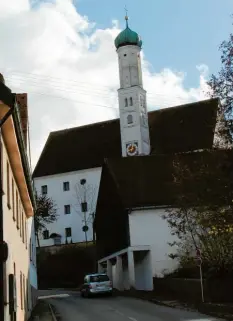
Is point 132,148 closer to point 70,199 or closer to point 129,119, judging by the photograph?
point 129,119

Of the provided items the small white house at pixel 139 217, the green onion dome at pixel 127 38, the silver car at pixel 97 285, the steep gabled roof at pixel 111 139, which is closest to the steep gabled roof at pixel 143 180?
the small white house at pixel 139 217

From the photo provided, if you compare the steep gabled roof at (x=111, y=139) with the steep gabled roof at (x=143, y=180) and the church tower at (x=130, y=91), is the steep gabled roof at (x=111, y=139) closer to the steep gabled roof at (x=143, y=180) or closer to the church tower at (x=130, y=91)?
the church tower at (x=130, y=91)

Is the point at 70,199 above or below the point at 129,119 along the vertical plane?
below

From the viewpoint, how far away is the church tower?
74.5 meters

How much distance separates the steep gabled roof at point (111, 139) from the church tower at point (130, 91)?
6.40 ft

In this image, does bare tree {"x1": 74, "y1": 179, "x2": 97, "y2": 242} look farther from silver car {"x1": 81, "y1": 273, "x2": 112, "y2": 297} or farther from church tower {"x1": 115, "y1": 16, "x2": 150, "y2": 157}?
silver car {"x1": 81, "y1": 273, "x2": 112, "y2": 297}

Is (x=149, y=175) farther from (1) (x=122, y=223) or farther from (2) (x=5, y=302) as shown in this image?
(2) (x=5, y=302)

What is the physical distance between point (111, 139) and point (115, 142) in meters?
0.99

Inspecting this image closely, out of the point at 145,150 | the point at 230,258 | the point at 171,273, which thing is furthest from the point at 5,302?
the point at 145,150

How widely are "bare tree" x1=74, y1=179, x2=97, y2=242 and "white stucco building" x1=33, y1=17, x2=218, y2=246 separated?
144 millimetres

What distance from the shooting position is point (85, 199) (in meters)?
77.5

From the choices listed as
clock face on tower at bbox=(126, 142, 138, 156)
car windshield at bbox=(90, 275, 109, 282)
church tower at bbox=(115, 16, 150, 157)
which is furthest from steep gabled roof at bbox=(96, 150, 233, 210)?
church tower at bbox=(115, 16, 150, 157)

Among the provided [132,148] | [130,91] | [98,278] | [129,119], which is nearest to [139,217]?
[98,278]

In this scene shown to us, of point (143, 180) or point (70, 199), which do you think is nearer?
point (143, 180)
